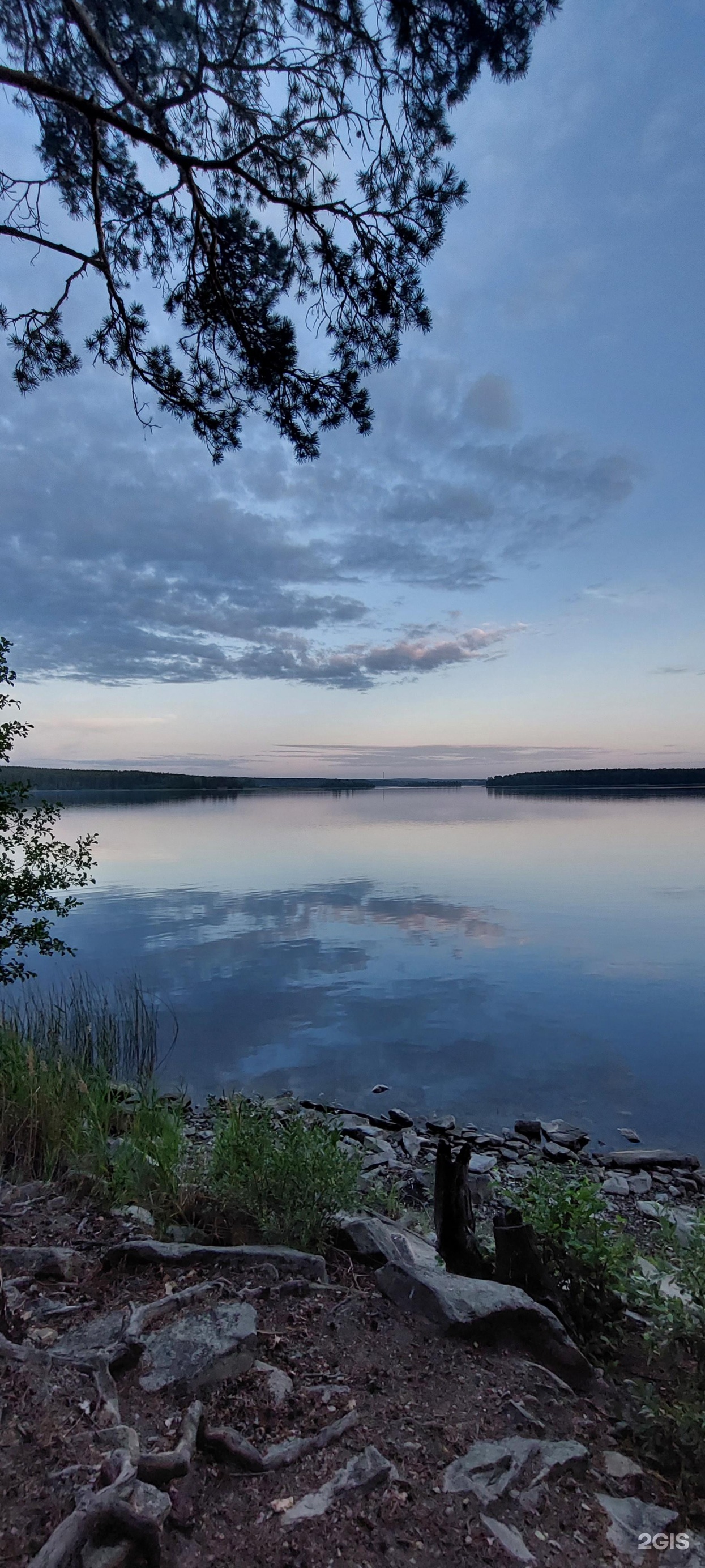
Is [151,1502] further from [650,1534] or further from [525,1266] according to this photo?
[525,1266]

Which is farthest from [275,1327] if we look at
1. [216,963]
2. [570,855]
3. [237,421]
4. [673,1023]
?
[570,855]

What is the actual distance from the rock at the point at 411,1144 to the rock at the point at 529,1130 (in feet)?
4.21

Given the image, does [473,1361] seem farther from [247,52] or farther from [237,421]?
[247,52]

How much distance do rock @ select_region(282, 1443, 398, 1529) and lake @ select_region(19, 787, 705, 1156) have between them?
696 centimetres

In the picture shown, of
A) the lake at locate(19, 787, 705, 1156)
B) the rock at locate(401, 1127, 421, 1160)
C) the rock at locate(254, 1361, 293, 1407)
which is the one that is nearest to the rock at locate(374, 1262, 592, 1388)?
the rock at locate(254, 1361, 293, 1407)

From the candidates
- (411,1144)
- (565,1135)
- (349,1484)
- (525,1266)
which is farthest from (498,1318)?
(565,1135)

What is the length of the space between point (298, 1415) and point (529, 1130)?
21.8 feet

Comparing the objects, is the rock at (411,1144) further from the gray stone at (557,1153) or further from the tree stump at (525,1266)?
the tree stump at (525,1266)

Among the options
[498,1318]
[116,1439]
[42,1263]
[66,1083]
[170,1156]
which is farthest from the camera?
[66,1083]

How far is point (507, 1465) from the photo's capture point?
2.54 m

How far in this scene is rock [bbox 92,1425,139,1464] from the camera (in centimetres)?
249

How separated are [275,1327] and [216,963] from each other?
13565 mm

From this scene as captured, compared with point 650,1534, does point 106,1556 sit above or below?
above

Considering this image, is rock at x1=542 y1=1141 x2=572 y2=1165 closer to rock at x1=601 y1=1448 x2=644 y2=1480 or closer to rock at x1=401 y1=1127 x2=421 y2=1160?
rock at x1=401 y1=1127 x2=421 y2=1160
